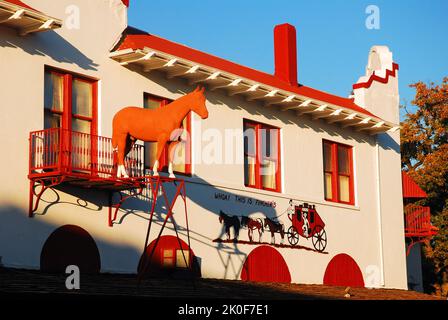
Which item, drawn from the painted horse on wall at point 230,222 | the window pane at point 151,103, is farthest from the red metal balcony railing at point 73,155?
the painted horse on wall at point 230,222

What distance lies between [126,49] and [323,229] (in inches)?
390

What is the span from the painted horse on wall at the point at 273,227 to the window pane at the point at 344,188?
3840mm

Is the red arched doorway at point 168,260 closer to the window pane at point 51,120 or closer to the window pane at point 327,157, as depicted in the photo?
the window pane at point 51,120

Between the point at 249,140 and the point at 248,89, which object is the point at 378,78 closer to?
the point at 249,140

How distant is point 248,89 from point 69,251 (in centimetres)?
777

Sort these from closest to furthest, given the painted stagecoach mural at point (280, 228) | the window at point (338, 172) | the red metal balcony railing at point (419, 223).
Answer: the painted stagecoach mural at point (280, 228), the window at point (338, 172), the red metal balcony railing at point (419, 223)

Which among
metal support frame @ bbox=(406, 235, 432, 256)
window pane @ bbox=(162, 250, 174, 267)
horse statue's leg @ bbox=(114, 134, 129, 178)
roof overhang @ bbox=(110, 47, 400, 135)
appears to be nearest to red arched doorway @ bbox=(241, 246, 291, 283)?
window pane @ bbox=(162, 250, 174, 267)

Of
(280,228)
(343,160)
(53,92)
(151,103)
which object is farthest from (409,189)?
(53,92)

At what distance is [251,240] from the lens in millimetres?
26406

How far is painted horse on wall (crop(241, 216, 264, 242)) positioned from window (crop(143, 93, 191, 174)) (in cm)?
249

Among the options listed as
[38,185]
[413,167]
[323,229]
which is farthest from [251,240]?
[413,167]

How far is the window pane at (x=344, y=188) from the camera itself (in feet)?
101

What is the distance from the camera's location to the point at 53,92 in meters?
21.8
